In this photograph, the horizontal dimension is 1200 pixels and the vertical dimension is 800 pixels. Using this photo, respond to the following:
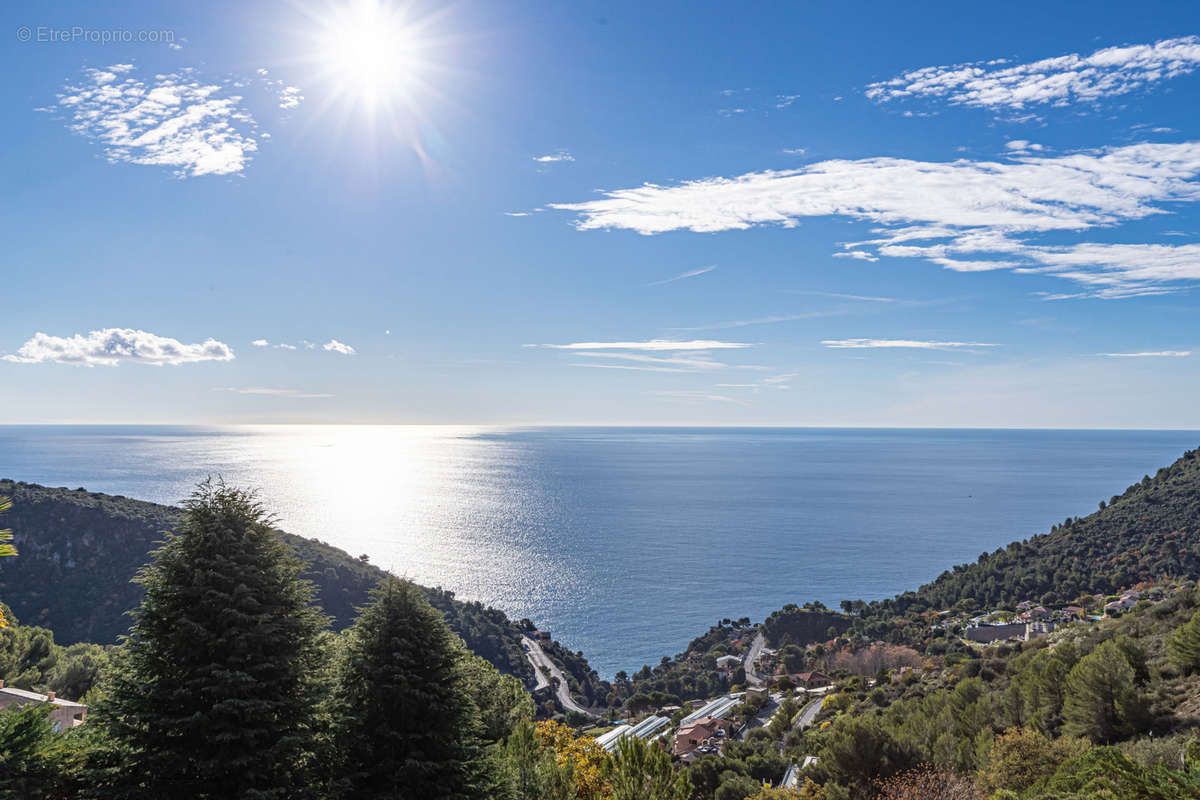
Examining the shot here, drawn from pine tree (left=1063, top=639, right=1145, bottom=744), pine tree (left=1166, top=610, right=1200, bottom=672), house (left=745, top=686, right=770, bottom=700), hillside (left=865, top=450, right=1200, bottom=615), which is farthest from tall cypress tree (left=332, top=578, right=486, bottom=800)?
hillside (left=865, top=450, right=1200, bottom=615)

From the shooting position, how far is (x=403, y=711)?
10516 millimetres

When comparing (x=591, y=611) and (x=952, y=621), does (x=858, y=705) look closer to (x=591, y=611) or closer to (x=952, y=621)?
(x=952, y=621)

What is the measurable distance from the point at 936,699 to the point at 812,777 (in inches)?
337

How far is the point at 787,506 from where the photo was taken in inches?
6683

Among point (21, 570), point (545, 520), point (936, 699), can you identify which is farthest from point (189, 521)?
point (545, 520)

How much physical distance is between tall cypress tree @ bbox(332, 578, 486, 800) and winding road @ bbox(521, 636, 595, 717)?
53.0m

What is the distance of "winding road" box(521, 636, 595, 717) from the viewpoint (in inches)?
2454

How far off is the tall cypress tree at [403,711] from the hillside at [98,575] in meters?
56.3

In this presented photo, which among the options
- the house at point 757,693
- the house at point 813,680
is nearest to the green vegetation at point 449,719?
the house at point 757,693

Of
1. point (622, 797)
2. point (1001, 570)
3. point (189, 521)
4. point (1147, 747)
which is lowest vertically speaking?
point (1001, 570)

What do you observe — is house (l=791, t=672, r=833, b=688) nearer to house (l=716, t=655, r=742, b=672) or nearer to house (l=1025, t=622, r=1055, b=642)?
house (l=716, t=655, r=742, b=672)

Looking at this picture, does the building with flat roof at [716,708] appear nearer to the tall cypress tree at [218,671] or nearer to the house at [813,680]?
the house at [813,680]

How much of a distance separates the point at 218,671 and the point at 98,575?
249 feet

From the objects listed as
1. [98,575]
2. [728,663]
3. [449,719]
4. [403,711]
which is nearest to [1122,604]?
[728,663]
